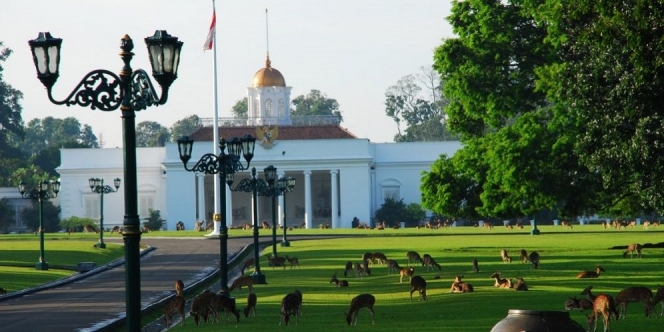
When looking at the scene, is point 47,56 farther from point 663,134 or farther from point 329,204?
point 329,204

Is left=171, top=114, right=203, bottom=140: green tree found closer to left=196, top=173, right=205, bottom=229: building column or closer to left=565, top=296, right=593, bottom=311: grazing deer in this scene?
left=196, top=173, right=205, bottom=229: building column

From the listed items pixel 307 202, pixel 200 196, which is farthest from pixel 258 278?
pixel 200 196

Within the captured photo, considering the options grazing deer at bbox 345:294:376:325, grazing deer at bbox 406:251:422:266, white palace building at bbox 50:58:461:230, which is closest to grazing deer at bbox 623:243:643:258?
grazing deer at bbox 406:251:422:266

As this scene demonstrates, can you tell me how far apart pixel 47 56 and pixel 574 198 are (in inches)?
1227

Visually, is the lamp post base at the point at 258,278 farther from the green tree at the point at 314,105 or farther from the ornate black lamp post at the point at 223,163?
the green tree at the point at 314,105

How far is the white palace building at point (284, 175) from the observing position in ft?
356

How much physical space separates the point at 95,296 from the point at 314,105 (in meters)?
146

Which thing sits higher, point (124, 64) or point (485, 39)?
point (485, 39)

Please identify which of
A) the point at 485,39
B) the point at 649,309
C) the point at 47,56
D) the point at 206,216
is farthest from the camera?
the point at 206,216

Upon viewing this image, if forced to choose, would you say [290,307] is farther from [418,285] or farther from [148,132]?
[148,132]

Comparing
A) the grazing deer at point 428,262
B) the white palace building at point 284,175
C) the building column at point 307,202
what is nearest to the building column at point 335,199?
the white palace building at point 284,175

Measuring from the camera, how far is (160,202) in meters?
113

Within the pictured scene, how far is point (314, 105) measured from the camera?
17812 cm

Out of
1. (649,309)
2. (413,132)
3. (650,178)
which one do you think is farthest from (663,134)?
(413,132)
